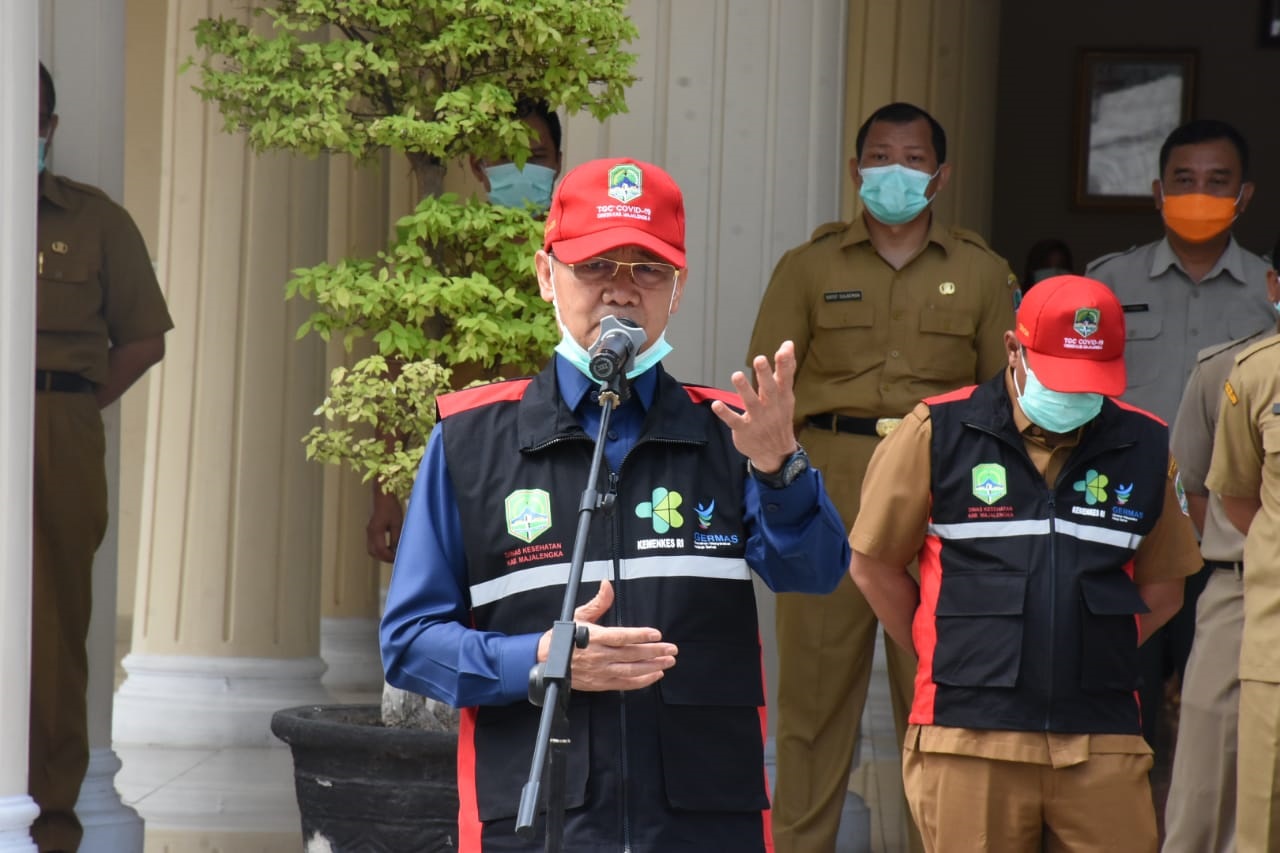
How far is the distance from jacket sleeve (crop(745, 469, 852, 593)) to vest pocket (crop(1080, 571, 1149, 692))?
4.17 feet

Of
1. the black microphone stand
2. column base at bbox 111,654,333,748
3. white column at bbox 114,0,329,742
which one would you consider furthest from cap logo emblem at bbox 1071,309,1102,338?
column base at bbox 111,654,333,748

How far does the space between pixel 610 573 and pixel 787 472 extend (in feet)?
0.95

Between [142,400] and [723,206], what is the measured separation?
707 centimetres

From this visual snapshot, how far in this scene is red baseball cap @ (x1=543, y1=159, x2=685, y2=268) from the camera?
8.73ft

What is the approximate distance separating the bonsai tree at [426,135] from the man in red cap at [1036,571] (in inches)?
48.5

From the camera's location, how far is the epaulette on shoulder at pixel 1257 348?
14.3ft

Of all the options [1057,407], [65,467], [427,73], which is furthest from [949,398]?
[65,467]

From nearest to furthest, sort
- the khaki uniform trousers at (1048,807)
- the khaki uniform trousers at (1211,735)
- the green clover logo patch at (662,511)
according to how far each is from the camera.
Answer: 1. the green clover logo patch at (662,511)
2. the khaki uniform trousers at (1048,807)
3. the khaki uniform trousers at (1211,735)

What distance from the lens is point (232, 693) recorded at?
752 centimetres

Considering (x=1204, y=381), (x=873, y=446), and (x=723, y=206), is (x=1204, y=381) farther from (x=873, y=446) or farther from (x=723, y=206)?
(x=723, y=206)

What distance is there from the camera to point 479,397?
2777mm

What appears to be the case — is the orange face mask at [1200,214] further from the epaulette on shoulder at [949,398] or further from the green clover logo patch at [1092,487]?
the green clover logo patch at [1092,487]

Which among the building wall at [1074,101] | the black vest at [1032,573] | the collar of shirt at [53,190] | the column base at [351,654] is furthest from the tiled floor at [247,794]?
the building wall at [1074,101]

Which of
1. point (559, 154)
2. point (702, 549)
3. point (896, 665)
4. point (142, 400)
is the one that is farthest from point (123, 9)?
point (142, 400)
